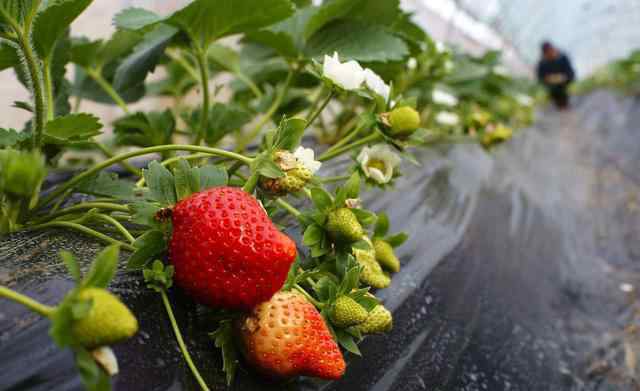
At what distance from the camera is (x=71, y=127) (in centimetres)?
51

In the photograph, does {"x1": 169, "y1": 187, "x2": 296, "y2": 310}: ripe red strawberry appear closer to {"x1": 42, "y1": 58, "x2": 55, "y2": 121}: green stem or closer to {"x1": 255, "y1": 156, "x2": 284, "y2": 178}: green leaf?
{"x1": 255, "y1": 156, "x2": 284, "y2": 178}: green leaf

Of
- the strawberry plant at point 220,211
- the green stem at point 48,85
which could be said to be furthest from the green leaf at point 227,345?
the green stem at point 48,85

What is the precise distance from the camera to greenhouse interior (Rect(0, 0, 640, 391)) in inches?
16.1

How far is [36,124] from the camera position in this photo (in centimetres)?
50

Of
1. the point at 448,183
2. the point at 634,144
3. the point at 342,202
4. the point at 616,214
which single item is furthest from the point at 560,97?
the point at 342,202

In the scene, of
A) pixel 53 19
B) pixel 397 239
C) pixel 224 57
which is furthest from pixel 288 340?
pixel 224 57

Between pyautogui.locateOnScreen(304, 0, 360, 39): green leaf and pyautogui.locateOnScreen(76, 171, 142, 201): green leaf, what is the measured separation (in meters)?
0.39

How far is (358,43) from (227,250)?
49 cm

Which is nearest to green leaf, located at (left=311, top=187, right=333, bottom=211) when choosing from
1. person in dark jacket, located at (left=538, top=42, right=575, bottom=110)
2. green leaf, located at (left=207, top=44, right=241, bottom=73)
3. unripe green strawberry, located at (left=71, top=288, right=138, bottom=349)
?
unripe green strawberry, located at (left=71, top=288, right=138, bottom=349)

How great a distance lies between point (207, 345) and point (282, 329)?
8 cm

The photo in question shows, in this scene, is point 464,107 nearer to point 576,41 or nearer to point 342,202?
point 342,202

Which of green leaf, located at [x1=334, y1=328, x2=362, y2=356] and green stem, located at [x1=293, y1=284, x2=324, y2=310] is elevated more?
green stem, located at [x1=293, y1=284, x2=324, y2=310]

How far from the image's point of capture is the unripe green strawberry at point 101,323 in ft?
0.97

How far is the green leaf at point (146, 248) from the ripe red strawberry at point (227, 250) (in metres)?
0.02
